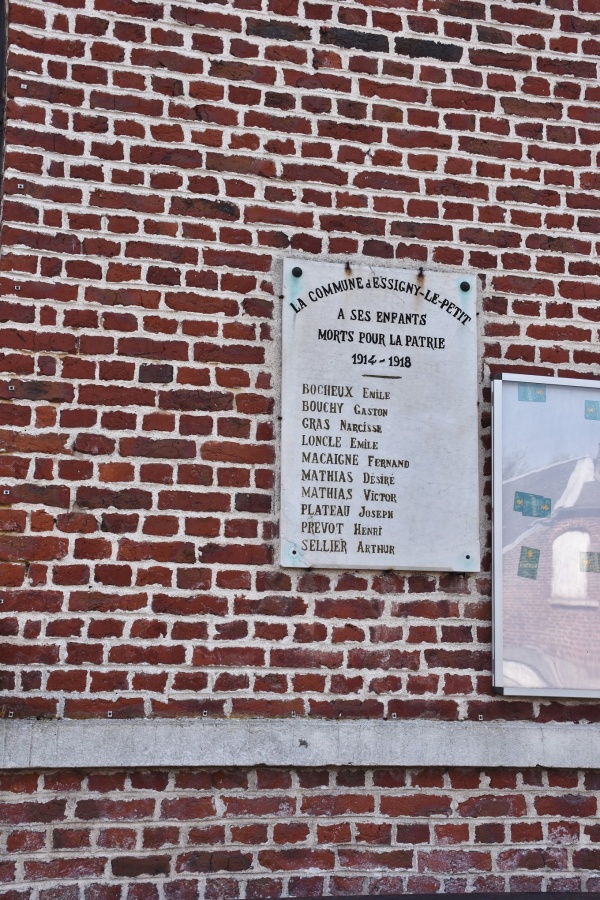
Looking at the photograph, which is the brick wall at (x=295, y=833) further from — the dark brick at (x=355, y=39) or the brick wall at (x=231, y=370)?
the dark brick at (x=355, y=39)

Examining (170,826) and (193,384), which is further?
(193,384)

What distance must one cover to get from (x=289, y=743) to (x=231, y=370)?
1.31m

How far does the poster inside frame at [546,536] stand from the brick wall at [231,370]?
0.08 metres

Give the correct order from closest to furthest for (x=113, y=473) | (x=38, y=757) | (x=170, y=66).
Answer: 1. (x=38, y=757)
2. (x=113, y=473)
3. (x=170, y=66)

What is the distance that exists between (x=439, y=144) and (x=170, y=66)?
1.06m

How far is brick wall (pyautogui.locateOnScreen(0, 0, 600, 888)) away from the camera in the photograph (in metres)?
3.53

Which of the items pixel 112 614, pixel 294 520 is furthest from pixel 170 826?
pixel 294 520

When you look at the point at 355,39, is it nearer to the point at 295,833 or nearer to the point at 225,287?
the point at 225,287

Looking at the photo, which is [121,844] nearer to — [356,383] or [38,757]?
[38,757]

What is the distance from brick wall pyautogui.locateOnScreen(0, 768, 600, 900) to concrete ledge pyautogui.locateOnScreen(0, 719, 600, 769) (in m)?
0.07

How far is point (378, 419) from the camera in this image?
3.82 metres

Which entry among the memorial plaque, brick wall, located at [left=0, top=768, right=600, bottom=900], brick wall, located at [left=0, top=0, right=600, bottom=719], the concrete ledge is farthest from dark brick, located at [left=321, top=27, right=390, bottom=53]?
brick wall, located at [left=0, top=768, right=600, bottom=900]

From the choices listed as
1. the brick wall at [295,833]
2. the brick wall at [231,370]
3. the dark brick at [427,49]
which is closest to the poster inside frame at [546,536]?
the brick wall at [231,370]

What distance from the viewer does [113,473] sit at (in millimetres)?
3641
